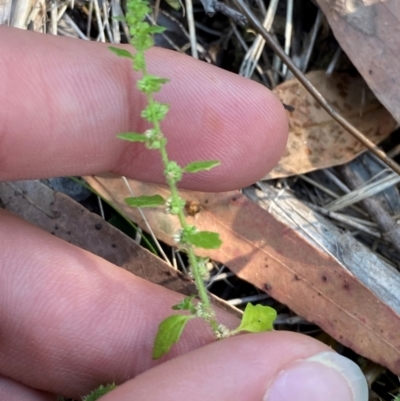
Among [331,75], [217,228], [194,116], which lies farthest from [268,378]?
[331,75]

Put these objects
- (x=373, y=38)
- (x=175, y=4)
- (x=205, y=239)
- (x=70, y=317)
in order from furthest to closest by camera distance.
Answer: (x=175, y=4)
(x=373, y=38)
(x=70, y=317)
(x=205, y=239)

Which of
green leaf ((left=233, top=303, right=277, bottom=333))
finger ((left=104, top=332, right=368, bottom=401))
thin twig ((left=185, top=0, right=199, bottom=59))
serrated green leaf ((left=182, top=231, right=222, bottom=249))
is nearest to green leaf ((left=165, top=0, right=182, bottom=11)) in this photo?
thin twig ((left=185, top=0, right=199, bottom=59))

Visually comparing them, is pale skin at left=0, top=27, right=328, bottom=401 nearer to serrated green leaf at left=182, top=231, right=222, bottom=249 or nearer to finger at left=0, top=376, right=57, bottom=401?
finger at left=0, top=376, right=57, bottom=401

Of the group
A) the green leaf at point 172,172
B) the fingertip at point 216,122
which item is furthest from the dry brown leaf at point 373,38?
the green leaf at point 172,172

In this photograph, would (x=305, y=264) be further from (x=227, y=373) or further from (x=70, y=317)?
(x=70, y=317)

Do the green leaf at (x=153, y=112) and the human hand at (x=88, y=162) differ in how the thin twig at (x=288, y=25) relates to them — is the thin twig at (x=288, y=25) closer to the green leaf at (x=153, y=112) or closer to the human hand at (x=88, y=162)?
the human hand at (x=88, y=162)

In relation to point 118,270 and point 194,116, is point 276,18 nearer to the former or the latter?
point 194,116

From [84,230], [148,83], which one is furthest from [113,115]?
[148,83]
